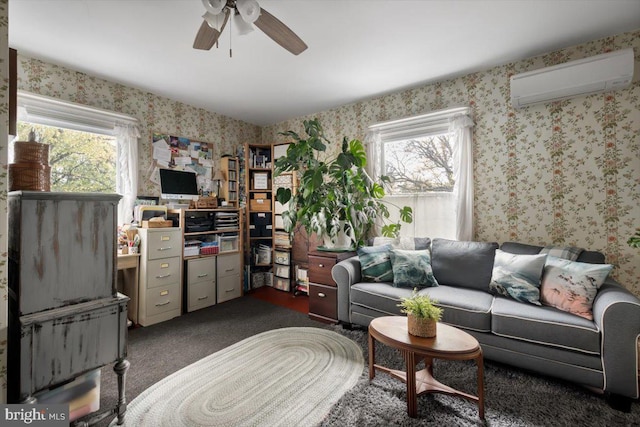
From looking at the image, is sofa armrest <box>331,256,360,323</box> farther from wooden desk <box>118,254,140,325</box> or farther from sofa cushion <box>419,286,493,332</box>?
wooden desk <box>118,254,140,325</box>

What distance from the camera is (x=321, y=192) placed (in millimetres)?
3232

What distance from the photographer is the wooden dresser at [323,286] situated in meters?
2.89

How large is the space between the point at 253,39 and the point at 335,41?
0.67 metres

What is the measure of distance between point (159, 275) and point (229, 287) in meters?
0.93

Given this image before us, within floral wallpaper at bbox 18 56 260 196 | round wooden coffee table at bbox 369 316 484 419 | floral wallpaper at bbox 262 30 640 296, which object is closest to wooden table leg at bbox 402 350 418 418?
round wooden coffee table at bbox 369 316 484 419

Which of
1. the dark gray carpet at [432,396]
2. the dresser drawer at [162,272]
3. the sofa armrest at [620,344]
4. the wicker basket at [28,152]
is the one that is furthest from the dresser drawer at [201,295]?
the sofa armrest at [620,344]

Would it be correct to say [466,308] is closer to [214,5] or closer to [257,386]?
[257,386]

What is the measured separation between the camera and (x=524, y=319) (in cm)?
188

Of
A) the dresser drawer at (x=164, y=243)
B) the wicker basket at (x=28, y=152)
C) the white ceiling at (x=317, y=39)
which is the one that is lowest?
the dresser drawer at (x=164, y=243)

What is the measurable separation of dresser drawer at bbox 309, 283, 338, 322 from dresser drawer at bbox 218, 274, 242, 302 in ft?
4.06

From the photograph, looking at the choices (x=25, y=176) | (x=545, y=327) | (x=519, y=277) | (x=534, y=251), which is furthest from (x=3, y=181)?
(x=534, y=251)

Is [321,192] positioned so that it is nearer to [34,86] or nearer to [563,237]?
[563,237]

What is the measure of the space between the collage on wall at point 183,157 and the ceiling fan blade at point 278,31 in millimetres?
2322

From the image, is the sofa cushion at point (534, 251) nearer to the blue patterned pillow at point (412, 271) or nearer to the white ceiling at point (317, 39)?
the blue patterned pillow at point (412, 271)
